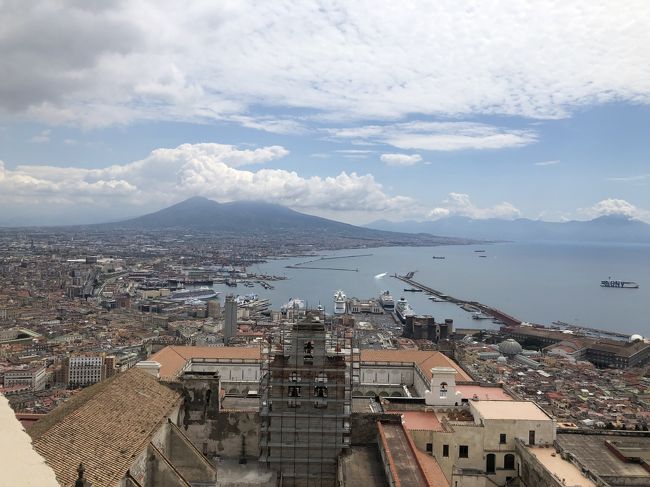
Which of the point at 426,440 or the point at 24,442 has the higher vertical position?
the point at 24,442

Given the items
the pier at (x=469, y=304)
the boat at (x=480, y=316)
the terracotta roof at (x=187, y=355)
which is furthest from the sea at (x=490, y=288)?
the terracotta roof at (x=187, y=355)

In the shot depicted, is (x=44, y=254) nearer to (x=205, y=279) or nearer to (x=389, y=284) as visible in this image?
(x=205, y=279)

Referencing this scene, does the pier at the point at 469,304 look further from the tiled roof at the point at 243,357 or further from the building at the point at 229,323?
the tiled roof at the point at 243,357

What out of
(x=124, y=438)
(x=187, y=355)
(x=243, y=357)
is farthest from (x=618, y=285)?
(x=124, y=438)

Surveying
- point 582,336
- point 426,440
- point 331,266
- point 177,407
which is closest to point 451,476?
point 426,440

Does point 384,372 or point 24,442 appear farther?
point 384,372
